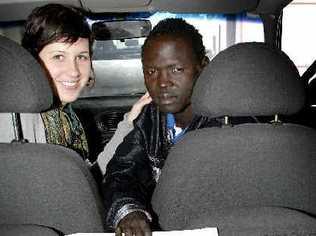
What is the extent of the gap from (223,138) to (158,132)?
573mm

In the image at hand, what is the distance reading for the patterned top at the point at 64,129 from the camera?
2170 millimetres

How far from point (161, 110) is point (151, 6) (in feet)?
3.09

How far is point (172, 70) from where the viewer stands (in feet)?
6.56

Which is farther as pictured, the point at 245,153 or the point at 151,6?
the point at 151,6

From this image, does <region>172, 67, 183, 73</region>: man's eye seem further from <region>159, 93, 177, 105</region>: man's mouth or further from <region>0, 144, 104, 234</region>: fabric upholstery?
<region>0, 144, 104, 234</region>: fabric upholstery

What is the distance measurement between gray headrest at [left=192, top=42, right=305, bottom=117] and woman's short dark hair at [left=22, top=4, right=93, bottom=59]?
94 centimetres

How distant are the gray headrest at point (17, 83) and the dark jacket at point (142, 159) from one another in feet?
1.66

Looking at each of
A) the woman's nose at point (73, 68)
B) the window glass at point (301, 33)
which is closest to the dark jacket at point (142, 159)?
the woman's nose at point (73, 68)

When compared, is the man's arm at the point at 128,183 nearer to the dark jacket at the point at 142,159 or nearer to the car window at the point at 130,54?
the dark jacket at the point at 142,159

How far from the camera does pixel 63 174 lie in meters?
1.50

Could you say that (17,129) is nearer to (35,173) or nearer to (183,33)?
(35,173)

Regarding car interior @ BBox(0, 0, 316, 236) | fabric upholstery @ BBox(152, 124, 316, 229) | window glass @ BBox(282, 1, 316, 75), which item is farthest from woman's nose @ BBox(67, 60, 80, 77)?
window glass @ BBox(282, 1, 316, 75)

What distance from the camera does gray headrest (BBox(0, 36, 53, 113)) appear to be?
1.43 meters

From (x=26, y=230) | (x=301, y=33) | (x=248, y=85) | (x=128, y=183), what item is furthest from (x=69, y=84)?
(x=301, y=33)
